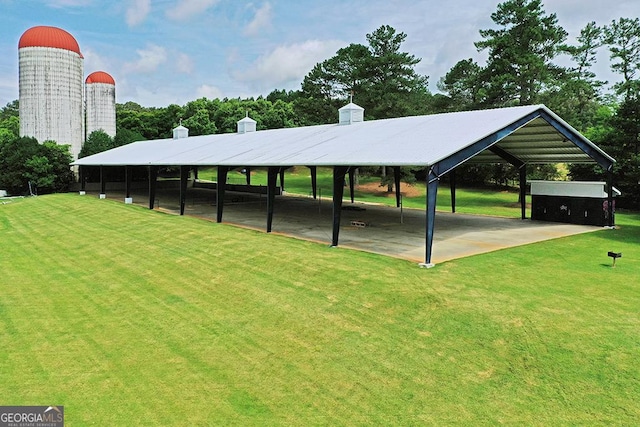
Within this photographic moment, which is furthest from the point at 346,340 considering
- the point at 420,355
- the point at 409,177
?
the point at 409,177

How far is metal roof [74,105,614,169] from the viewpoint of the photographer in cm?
1299

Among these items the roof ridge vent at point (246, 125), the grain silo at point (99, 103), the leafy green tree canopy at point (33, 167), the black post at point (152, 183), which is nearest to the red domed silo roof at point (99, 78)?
the grain silo at point (99, 103)

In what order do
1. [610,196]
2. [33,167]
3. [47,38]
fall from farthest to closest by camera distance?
[47,38] < [33,167] < [610,196]

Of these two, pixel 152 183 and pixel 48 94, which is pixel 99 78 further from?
pixel 152 183

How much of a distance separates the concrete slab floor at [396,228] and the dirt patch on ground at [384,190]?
13.7m

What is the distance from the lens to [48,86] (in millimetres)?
44250

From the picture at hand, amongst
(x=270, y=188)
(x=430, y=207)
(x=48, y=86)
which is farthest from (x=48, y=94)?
(x=430, y=207)

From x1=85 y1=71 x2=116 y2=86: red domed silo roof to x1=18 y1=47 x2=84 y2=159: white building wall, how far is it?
896cm

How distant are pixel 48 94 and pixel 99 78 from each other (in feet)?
38.0

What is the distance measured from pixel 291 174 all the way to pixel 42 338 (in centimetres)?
5313

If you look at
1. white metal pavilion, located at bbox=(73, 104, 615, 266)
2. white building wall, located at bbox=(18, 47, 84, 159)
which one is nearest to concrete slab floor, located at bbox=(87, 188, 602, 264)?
white metal pavilion, located at bbox=(73, 104, 615, 266)

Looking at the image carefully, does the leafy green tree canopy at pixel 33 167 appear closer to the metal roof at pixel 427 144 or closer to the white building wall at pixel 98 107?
the white building wall at pixel 98 107

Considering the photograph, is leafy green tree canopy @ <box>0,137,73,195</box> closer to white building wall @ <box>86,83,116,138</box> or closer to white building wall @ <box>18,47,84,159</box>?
white building wall @ <box>18,47,84,159</box>

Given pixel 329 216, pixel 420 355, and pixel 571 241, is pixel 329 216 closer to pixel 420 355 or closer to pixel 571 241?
pixel 571 241
